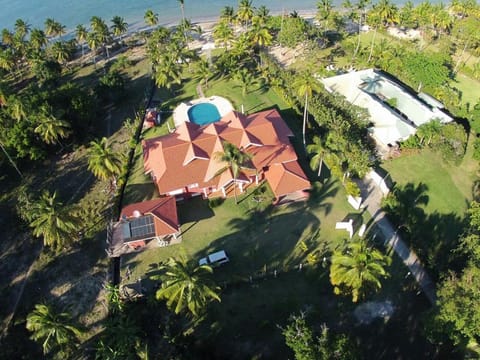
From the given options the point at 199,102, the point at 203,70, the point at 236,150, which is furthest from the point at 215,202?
the point at 203,70

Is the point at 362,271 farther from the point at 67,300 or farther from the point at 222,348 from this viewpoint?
the point at 67,300

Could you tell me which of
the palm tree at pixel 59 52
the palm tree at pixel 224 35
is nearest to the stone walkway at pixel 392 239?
the palm tree at pixel 224 35

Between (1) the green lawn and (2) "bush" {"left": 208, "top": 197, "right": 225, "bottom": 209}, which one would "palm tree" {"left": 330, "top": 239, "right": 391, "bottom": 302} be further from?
(2) "bush" {"left": 208, "top": 197, "right": 225, "bottom": 209}

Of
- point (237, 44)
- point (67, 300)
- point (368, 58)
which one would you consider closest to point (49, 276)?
point (67, 300)

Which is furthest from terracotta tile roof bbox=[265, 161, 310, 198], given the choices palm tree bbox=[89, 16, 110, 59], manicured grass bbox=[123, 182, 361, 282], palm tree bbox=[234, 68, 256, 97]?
palm tree bbox=[89, 16, 110, 59]

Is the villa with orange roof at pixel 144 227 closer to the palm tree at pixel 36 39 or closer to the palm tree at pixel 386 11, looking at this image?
the palm tree at pixel 36 39
